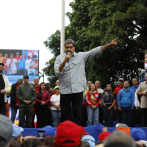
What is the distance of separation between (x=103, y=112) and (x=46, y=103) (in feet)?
6.48

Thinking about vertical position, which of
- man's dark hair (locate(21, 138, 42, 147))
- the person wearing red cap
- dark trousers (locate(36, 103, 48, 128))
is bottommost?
dark trousers (locate(36, 103, 48, 128))

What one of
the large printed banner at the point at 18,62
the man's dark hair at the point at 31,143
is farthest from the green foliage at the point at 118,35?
the man's dark hair at the point at 31,143

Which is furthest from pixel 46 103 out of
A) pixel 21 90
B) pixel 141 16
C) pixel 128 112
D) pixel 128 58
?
pixel 128 58

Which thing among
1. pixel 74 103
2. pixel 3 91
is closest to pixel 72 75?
pixel 74 103

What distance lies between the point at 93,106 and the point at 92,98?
0.27m

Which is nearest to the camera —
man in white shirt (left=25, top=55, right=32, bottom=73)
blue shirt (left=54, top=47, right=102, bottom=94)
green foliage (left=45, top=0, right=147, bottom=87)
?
blue shirt (left=54, top=47, right=102, bottom=94)

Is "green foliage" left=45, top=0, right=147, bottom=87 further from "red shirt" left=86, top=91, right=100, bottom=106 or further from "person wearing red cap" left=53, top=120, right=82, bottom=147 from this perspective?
"person wearing red cap" left=53, top=120, right=82, bottom=147

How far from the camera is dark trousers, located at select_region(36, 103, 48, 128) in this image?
11.1 metres

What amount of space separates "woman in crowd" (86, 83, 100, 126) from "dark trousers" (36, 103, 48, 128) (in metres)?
1.48

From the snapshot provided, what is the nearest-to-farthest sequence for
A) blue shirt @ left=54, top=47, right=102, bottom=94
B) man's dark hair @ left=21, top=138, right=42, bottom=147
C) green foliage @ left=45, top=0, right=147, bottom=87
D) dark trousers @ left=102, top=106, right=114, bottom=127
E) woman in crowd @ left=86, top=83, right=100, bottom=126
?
man's dark hair @ left=21, top=138, right=42, bottom=147 → blue shirt @ left=54, top=47, right=102, bottom=94 → woman in crowd @ left=86, top=83, right=100, bottom=126 → dark trousers @ left=102, top=106, right=114, bottom=127 → green foliage @ left=45, top=0, right=147, bottom=87

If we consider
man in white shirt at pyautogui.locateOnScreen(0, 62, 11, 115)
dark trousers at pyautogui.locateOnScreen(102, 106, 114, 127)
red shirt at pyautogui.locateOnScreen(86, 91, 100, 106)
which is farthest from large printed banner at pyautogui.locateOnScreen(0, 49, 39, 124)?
man in white shirt at pyautogui.locateOnScreen(0, 62, 11, 115)

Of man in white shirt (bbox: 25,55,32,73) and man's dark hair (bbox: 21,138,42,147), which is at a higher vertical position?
man in white shirt (bbox: 25,55,32,73)

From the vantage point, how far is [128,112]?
36.1ft

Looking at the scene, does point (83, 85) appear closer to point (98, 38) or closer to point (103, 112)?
point (103, 112)
